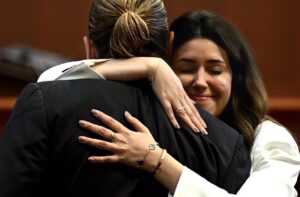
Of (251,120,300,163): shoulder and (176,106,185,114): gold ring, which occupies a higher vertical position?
(176,106,185,114): gold ring

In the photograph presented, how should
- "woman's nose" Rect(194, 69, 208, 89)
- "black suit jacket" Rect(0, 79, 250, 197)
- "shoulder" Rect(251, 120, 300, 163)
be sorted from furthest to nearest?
"woman's nose" Rect(194, 69, 208, 89) < "shoulder" Rect(251, 120, 300, 163) < "black suit jacket" Rect(0, 79, 250, 197)

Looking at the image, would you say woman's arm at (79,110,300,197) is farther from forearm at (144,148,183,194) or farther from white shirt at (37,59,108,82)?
white shirt at (37,59,108,82)

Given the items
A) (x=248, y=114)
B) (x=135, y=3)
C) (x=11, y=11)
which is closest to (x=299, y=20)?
(x=11, y=11)

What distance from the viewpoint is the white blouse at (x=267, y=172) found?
4.47ft

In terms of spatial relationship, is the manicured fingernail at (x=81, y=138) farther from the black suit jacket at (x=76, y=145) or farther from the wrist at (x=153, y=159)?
the wrist at (x=153, y=159)

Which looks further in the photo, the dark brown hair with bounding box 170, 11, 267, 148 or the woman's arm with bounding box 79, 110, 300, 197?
the dark brown hair with bounding box 170, 11, 267, 148

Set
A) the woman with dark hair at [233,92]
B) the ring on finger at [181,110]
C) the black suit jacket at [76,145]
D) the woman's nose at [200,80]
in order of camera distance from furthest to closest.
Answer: the woman's nose at [200,80], the woman with dark hair at [233,92], the ring on finger at [181,110], the black suit jacket at [76,145]

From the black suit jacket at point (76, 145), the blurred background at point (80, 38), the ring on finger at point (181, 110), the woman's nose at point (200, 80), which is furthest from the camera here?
the blurred background at point (80, 38)

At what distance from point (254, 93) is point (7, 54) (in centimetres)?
192

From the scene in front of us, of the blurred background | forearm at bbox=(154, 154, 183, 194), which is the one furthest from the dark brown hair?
the blurred background

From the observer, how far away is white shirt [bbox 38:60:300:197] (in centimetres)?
136

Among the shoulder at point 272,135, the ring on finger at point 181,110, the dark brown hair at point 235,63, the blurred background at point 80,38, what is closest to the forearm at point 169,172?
the ring on finger at point 181,110

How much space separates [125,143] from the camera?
1.34 metres

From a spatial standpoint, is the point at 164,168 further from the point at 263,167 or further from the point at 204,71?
the point at 204,71
